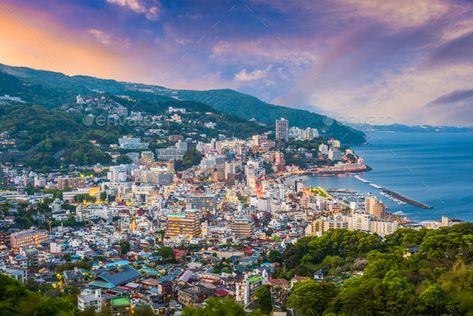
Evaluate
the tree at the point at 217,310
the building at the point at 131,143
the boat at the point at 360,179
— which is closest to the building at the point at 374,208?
the boat at the point at 360,179

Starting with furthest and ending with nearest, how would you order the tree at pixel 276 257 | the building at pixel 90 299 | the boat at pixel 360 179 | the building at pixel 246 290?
the boat at pixel 360 179
the tree at pixel 276 257
the building at pixel 246 290
the building at pixel 90 299

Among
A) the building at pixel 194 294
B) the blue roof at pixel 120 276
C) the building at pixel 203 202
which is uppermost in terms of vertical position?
the building at pixel 203 202

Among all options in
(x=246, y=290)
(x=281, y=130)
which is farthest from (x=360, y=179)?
(x=246, y=290)

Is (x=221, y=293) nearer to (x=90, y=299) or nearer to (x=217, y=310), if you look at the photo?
(x=90, y=299)

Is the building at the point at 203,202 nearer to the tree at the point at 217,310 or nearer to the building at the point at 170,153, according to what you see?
the building at the point at 170,153

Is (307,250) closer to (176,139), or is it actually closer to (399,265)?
(399,265)

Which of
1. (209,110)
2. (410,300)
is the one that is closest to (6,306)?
(410,300)
